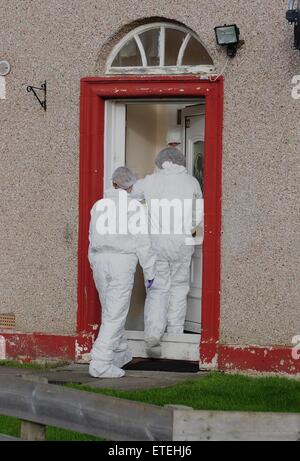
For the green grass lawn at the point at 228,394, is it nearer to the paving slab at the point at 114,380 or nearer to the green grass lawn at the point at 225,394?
the green grass lawn at the point at 225,394

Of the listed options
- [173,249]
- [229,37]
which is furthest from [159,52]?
[173,249]

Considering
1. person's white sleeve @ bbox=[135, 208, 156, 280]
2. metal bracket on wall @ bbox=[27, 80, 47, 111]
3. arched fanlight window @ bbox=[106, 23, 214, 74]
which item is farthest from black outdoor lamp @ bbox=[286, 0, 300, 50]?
metal bracket on wall @ bbox=[27, 80, 47, 111]

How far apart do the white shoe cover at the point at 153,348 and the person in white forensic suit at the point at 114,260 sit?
1.71ft

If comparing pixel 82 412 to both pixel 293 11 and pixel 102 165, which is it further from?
pixel 102 165

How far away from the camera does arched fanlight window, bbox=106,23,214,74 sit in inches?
408

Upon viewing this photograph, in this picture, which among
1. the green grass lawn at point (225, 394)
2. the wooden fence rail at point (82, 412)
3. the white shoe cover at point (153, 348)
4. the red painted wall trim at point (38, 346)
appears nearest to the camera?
the wooden fence rail at point (82, 412)

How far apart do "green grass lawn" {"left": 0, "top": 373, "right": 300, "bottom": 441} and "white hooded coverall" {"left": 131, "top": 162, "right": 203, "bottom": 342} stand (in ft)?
4.19

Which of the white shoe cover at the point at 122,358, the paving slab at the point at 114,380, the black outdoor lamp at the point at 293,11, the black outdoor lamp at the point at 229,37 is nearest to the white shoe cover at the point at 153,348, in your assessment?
the white shoe cover at the point at 122,358

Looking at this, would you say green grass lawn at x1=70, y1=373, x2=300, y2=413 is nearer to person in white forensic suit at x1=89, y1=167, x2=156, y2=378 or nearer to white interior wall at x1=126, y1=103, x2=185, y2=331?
person in white forensic suit at x1=89, y1=167, x2=156, y2=378

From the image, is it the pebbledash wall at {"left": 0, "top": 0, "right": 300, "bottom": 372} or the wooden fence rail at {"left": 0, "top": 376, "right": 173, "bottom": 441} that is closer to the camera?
the wooden fence rail at {"left": 0, "top": 376, "right": 173, "bottom": 441}

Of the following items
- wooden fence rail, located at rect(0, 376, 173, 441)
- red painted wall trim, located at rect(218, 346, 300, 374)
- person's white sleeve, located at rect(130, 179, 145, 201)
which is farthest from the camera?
person's white sleeve, located at rect(130, 179, 145, 201)

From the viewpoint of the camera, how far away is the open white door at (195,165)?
11133mm

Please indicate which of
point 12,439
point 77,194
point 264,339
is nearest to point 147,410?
point 12,439

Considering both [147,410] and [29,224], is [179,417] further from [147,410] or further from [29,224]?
[29,224]
